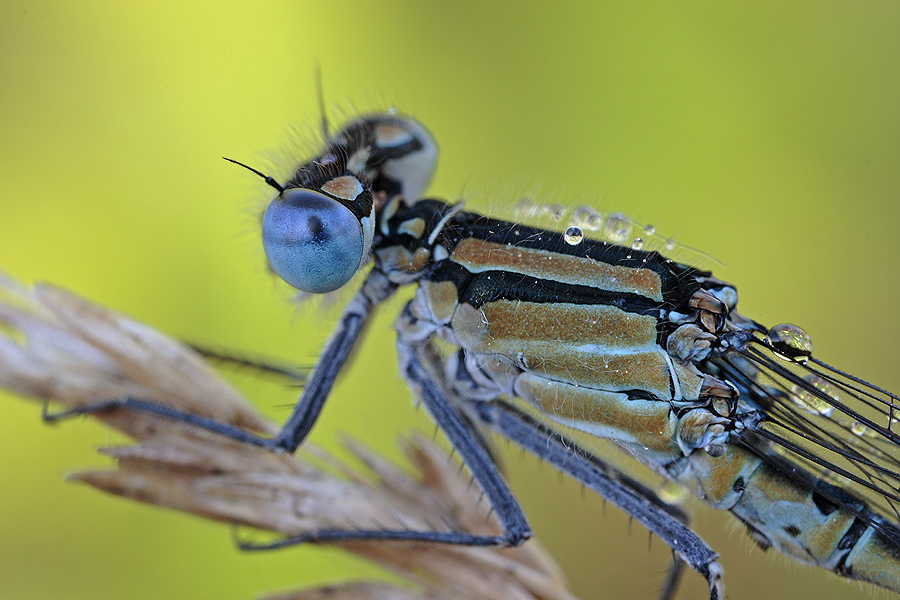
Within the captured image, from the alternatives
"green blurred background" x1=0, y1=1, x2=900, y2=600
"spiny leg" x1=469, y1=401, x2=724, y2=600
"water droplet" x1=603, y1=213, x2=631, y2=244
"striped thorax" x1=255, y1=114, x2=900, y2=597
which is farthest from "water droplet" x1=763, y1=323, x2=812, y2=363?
"green blurred background" x1=0, y1=1, x2=900, y2=600

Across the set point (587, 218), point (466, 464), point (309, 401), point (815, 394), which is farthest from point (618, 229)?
point (309, 401)

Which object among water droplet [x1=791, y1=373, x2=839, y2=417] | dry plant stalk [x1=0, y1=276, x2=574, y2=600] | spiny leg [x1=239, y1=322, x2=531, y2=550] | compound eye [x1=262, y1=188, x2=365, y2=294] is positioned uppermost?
water droplet [x1=791, y1=373, x2=839, y2=417]

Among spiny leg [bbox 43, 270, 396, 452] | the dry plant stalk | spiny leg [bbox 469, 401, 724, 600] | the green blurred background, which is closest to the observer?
the dry plant stalk

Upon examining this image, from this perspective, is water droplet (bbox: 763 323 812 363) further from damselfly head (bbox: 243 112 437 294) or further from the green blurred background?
damselfly head (bbox: 243 112 437 294)

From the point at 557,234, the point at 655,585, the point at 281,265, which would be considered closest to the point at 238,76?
the point at 281,265

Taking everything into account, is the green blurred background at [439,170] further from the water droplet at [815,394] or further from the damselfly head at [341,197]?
the water droplet at [815,394]

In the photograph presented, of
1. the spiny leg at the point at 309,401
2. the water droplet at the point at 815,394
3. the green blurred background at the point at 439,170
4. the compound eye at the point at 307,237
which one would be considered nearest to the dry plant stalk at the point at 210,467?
the spiny leg at the point at 309,401
